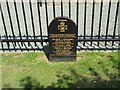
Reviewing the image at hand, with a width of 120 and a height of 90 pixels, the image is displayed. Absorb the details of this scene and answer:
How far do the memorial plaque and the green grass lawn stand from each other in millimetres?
189

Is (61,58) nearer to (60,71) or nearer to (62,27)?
(60,71)

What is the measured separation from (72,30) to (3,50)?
186 cm

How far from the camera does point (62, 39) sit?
5.96 m

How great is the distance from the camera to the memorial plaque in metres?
5.77

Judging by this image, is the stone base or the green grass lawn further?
the stone base

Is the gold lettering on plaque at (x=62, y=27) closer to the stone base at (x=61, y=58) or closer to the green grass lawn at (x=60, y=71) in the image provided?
the stone base at (x=61, y=58)

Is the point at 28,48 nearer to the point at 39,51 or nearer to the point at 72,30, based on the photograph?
the point at 39,51

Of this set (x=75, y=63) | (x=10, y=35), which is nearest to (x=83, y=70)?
(x=75, y=63)

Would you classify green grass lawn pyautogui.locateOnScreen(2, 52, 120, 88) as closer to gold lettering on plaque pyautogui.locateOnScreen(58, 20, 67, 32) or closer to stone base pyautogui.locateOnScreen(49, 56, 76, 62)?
stone base pyautogui.locateOnScreen(49, 56, 76, 62)

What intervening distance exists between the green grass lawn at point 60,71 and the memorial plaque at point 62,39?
189mm

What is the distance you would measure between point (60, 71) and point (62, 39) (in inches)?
27.4

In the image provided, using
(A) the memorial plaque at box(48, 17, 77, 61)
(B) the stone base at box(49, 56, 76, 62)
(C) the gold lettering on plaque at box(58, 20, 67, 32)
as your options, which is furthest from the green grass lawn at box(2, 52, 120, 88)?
(C) the gold lettering on plaque at box(58, 20, 67, 32)

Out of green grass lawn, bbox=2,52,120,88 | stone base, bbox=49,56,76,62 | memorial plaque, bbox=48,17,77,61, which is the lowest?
green grass lawn, bbox=2,52,120,88

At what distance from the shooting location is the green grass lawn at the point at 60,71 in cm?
575
